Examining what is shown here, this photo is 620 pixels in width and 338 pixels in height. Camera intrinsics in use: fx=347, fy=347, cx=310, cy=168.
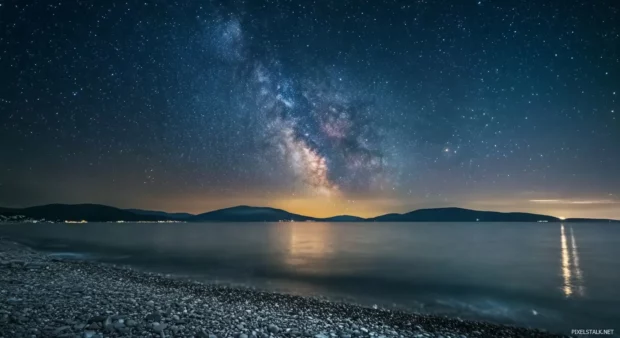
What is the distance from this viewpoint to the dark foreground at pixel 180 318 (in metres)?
8.78

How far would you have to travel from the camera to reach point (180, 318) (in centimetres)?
1028

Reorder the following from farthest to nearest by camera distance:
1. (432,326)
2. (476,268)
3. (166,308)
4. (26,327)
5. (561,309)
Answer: (476,268) < (561,309) < (432,326) < (166,308) < (26,327)

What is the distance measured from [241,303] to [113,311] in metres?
5.24

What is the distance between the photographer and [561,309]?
18969 mm

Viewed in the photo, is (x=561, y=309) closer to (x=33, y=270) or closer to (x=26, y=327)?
(x=26, y=327)

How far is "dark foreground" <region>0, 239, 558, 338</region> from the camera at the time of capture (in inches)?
346

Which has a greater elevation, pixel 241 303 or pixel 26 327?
pixel 26 327

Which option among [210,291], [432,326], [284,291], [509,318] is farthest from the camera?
[284,291]

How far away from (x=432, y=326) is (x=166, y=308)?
9.26 metres

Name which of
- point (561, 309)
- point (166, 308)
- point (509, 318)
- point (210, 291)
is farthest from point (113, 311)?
point (561, 309)

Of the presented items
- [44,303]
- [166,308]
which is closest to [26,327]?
[44,303]

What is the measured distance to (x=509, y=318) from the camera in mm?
16359

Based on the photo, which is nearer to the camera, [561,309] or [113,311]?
[113,311]

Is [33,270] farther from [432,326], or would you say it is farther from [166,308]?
[432,326]
